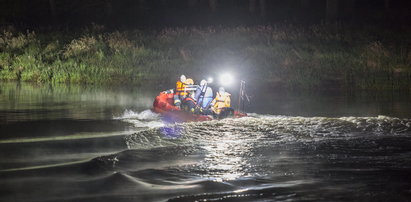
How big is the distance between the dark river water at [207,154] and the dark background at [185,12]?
22020 millimetres

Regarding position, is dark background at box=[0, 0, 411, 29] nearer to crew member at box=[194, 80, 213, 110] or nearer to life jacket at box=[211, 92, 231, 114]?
crew member at box=[194, 80, 213, 110]

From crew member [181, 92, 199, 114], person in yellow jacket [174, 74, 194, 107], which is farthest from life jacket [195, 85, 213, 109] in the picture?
person in yellow jacket [174, 74, 194, 107]

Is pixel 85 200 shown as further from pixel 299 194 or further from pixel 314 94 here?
pixel 314 94

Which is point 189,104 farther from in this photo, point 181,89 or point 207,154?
point 207,154

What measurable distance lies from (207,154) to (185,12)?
36715 millimetres

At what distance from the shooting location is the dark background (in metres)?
41.4

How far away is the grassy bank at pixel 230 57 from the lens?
24.9 m

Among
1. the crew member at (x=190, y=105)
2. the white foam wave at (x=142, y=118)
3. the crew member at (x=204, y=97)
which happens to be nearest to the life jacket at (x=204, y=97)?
the crew member at (x=204, y=97)

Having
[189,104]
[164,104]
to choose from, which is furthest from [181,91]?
[189,104]

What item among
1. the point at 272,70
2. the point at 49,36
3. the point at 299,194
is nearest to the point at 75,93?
the point at 272,70

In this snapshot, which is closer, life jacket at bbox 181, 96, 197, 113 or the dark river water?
the dark river water

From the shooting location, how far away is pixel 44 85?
26641 millimetres

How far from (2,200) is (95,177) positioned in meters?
1.73

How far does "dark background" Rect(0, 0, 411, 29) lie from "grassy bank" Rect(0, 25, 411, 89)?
7.18 metres
